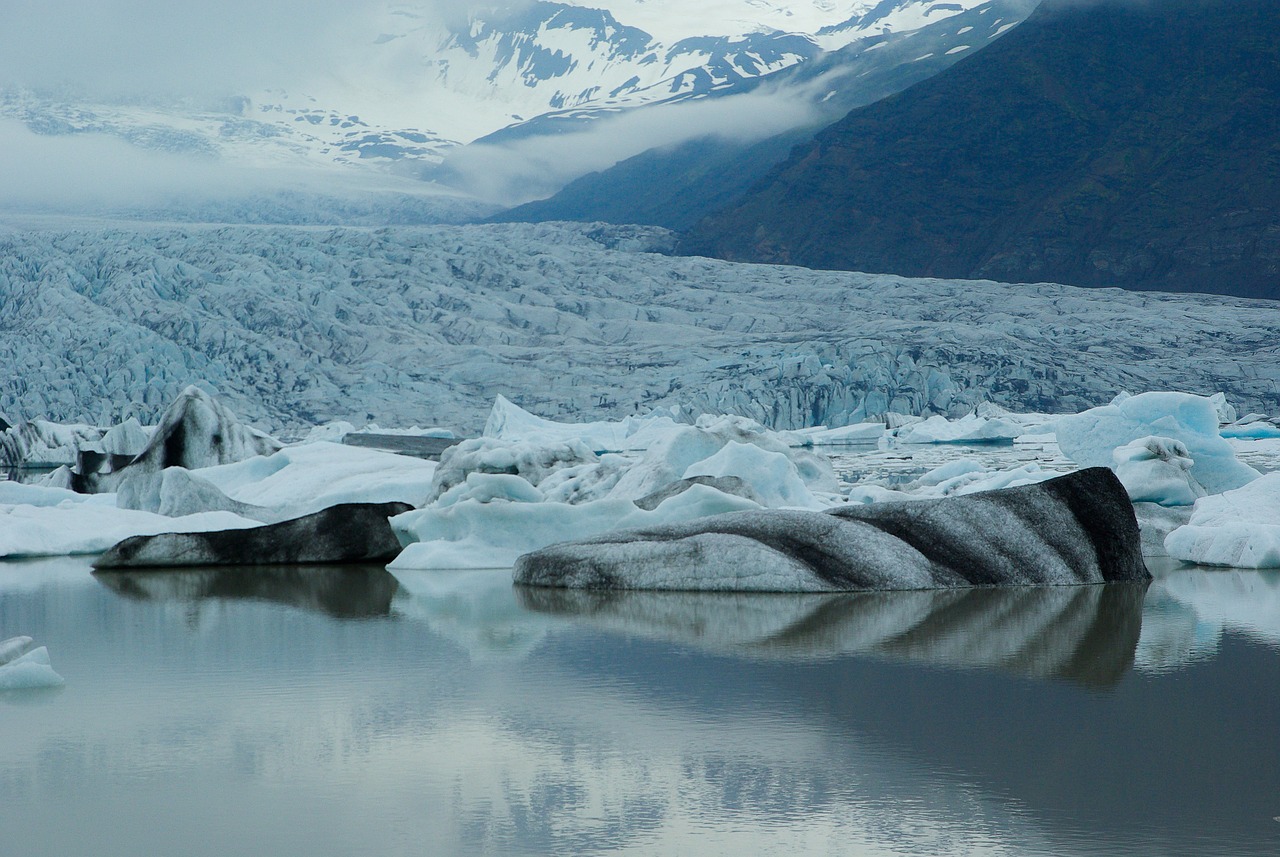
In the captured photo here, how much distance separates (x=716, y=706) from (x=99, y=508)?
6.49 meters

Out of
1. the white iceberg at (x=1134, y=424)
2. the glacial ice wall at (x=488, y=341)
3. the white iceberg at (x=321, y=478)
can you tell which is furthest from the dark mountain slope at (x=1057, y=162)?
the white iceberg at (x=321, y=478)

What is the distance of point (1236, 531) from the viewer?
5.88 m

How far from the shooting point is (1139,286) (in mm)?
53938

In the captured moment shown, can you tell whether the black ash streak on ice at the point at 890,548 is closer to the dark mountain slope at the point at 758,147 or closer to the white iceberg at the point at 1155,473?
the white iceberg at the point at 1155,473

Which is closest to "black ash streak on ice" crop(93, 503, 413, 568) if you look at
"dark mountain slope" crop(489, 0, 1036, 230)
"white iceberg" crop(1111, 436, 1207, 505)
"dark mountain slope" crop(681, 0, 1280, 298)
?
"white iceberg" crop(1111, 436, 1207, 505)

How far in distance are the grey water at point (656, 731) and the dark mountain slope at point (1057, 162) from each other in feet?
166

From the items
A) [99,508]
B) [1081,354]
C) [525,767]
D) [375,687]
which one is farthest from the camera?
[1081,354]

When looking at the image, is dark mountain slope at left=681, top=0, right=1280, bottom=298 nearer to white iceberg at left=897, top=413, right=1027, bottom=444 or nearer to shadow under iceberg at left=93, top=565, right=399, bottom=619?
white iceberg at left=897, top=413, right=1027, bottom=444

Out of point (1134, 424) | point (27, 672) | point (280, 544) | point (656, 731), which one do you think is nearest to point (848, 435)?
point (1134, 424)

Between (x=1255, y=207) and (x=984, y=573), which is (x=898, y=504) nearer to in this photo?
(x=984, y=573)

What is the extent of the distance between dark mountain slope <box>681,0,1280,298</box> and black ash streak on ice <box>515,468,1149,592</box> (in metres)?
49.2

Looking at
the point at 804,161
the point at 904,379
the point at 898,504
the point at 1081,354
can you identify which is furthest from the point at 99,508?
the point at 804,161

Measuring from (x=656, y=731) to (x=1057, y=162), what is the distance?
209 feet

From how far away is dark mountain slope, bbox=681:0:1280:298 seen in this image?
54.9 metres
